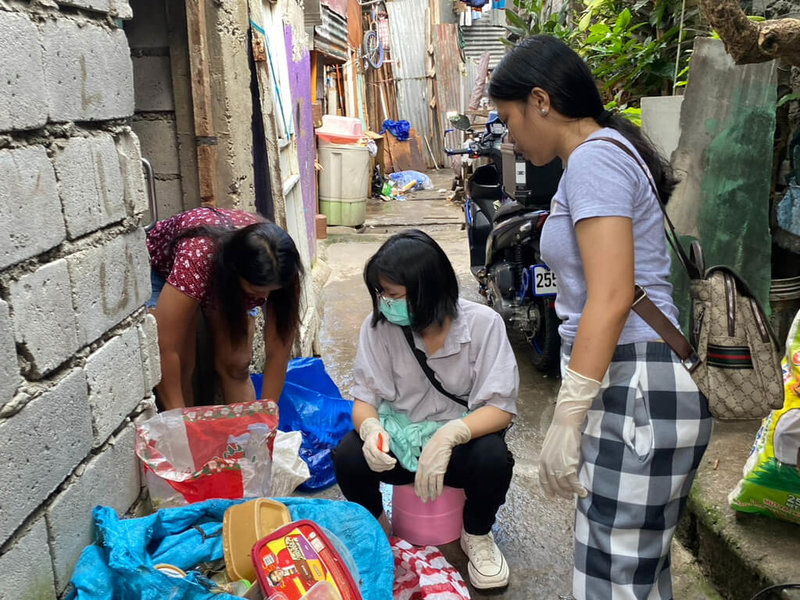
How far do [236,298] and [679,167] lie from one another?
7.41 feet

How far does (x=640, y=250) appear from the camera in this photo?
150 cm

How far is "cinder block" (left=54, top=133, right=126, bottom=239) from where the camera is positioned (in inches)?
64.6

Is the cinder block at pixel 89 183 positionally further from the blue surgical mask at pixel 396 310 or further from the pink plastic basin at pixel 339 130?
the pink plastic basin at pixel 339 130

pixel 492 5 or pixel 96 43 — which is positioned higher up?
pixel 492 5

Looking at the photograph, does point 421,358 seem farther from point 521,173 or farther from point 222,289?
point 521,173

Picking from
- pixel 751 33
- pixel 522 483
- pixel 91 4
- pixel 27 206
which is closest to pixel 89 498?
pixel 27 206

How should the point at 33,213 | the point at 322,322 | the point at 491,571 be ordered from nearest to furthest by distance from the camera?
the point at 33,213, the point at 491,571, the point at 322,322

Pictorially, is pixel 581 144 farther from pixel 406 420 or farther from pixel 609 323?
pixel 406 420

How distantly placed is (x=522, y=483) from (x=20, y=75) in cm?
248

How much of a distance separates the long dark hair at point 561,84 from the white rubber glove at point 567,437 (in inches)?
19.9

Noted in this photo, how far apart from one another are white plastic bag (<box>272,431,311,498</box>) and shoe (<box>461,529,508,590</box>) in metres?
0.65

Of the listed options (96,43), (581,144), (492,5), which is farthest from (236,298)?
(492,5)

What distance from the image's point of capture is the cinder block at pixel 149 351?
2.08 m

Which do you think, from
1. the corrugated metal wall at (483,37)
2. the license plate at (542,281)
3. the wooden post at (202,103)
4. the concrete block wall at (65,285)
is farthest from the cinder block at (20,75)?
the corrugated metal wall at (483,37)
